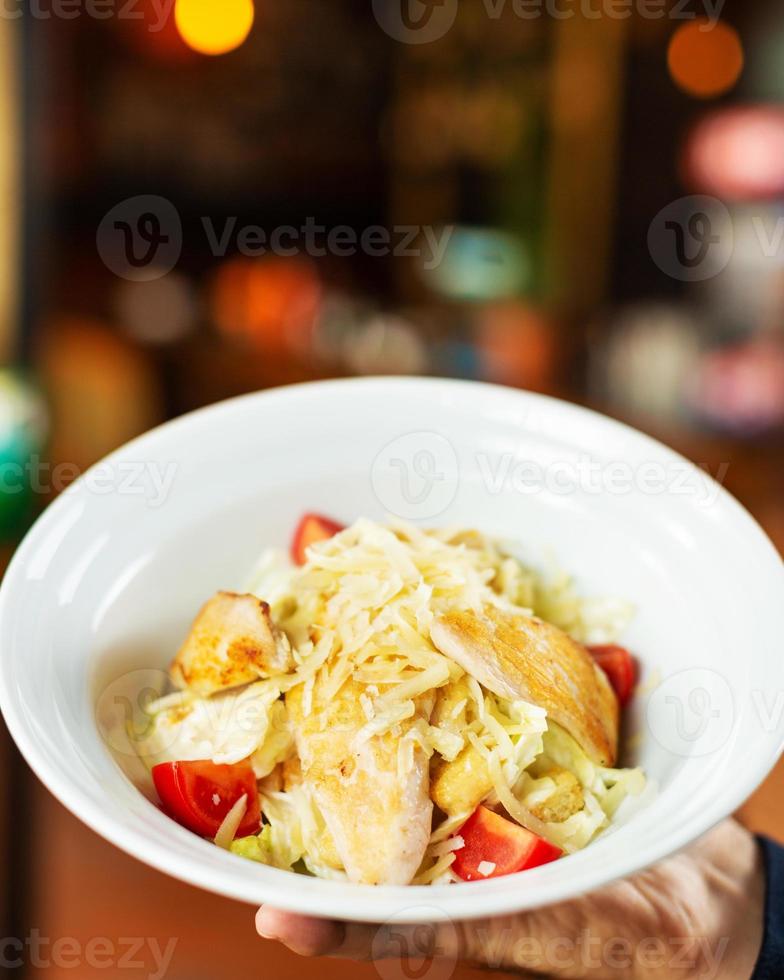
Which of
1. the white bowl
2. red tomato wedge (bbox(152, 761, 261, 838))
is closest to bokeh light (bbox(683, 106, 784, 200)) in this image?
the white bowl

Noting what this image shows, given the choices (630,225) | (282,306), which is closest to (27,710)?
(630,225)

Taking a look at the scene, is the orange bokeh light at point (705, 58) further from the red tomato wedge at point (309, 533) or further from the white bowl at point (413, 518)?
the red tomato wedge at point (309, 533)

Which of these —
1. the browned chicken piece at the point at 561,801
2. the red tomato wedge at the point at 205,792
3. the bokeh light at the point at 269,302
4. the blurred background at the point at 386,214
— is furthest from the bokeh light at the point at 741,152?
the red tomato wedge at the point at 205,792

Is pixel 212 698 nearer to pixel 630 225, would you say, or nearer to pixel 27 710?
pixel 27 710

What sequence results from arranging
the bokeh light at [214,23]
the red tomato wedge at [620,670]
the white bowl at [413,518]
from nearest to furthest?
the white bowl at [413,518] → the red tomato wedge at [620,670] → the bokeh light at [214,23]

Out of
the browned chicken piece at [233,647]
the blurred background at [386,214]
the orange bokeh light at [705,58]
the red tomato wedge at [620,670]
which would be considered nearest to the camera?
the browned chicken piece at [233,647]

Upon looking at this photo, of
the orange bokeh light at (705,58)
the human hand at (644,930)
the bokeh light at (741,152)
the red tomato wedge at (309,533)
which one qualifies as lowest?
the human hand at (644,930)
